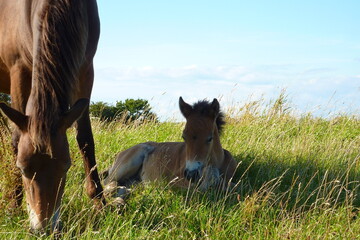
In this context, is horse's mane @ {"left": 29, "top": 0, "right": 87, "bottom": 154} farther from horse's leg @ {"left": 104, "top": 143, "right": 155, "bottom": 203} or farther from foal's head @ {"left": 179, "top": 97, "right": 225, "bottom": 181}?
horse's leg @ {"left": 104, "top": 143, "right": 155, "bottom": 203}

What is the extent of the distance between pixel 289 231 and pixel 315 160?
319cm

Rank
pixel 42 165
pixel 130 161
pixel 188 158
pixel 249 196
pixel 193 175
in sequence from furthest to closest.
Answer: pixel 130 161 → pixel 188 158 → pixel 193 175 → pixel 249 196 → pixel 42 165

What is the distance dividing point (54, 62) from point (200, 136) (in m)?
2.40

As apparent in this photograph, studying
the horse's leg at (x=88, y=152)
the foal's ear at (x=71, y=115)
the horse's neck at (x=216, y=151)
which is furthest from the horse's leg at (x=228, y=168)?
the foal's ear at (x=71, y=115)

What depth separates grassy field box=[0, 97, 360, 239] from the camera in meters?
4.46

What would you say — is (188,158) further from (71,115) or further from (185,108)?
(71,115)

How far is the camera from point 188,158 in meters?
5.96

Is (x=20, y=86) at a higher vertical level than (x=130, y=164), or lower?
higher

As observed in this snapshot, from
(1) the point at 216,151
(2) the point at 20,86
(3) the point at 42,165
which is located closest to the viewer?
(3) the point at 42,165

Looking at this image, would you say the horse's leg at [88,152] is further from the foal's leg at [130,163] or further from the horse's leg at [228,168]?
the horse's leg at [228,168]

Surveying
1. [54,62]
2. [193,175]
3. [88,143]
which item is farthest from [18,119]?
[193,175]

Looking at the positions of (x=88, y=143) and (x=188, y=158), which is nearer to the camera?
(x=88, y=143)

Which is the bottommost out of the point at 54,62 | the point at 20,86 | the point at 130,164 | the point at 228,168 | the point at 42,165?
the point at 130,164

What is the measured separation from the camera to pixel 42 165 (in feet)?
12.6
